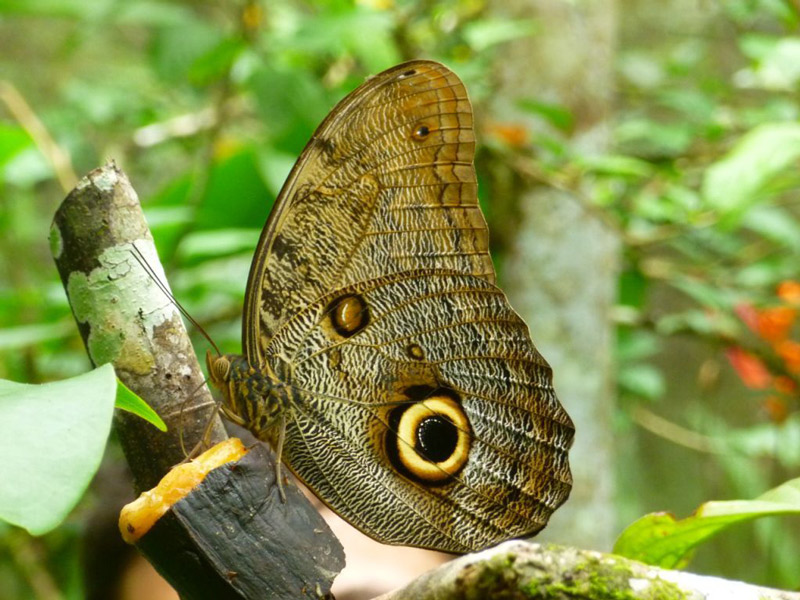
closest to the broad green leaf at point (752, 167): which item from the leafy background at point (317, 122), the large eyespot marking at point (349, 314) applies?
the leafy background at point (317, 122)

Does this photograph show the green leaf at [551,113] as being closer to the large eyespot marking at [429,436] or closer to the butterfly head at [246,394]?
the large eyespot marking at [429,436]

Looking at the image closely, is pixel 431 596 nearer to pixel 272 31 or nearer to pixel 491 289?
pixel 491 289

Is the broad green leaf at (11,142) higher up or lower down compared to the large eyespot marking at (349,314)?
higher up

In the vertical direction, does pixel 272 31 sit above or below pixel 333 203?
above

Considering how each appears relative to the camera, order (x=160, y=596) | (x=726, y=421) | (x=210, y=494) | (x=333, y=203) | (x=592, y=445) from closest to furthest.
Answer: (x=210, y=494), (x=333, y=203), (x=160, y=596), (x=592, y=445), (x=726, y=421)

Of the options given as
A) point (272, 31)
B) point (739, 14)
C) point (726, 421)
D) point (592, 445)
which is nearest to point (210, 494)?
point (592, 445)

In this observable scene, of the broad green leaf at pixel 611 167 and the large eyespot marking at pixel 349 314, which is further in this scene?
the broad green leaf at pixel 611 167

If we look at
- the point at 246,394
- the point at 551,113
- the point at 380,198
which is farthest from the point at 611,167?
the point at 246,394

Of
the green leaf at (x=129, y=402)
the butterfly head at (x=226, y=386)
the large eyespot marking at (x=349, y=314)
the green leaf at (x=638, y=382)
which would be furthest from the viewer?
the green leaf at (x=638, y=382)
